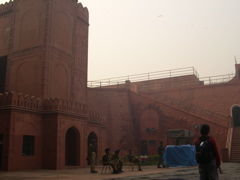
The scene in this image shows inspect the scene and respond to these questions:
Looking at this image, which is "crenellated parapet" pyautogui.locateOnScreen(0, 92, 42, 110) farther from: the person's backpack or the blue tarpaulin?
the person's backpack

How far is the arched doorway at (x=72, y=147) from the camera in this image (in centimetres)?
1859

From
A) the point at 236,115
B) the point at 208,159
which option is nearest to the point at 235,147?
the point at 236,115

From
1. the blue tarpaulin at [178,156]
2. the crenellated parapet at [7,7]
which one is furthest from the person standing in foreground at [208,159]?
the crenellated parapet at [7,7]

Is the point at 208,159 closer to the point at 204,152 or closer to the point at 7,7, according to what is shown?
the point at 204,152

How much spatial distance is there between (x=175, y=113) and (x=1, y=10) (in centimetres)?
1806

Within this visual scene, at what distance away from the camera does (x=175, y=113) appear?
92.9ft

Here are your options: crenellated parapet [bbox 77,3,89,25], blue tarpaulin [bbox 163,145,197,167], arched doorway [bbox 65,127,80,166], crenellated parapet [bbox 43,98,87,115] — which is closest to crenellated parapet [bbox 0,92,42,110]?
crenellated parapet [bbox 43,98,87,115]

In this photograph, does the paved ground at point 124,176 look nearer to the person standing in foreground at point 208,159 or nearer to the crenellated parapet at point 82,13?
the person standing in foreground at point 208,159

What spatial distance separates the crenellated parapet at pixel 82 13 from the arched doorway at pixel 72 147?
10.4 m

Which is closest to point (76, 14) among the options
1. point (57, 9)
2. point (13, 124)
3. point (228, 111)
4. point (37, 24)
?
point (57, 9)

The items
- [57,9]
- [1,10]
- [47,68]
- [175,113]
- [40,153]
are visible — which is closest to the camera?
[40,153]

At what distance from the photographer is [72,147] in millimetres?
19016

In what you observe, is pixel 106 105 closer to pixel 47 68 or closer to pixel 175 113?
pixel 175 113

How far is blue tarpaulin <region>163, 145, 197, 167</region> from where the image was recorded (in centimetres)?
1739
